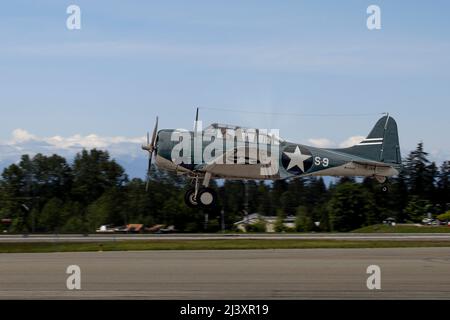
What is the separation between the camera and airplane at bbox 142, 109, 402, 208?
31594mm

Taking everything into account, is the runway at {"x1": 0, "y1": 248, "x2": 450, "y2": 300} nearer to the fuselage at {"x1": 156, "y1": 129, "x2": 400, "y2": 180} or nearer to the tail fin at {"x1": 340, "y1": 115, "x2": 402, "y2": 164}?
the fuselage at {"x1": 156, "y1": 129, "x2": 400, "y2": 180}

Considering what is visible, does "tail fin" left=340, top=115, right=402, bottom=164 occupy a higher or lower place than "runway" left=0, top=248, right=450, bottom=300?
higher

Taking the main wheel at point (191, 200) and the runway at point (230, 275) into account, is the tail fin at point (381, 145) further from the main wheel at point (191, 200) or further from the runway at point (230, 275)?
the runway at point (230, 275)

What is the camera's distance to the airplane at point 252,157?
3159cm

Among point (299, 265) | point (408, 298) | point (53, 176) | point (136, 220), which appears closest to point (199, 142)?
point (299, 265)

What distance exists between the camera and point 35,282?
17125 millimetres

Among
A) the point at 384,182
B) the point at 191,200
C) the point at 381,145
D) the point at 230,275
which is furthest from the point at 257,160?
the point at 230,275

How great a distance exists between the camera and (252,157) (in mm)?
32406

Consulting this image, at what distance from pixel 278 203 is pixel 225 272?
243ft

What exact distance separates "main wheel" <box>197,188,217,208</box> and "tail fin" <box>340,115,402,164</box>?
7.60 m

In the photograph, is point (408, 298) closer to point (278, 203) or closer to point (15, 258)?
point (15, 258)

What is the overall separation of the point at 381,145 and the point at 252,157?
284 inches

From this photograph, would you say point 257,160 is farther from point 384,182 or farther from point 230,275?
point 230,275

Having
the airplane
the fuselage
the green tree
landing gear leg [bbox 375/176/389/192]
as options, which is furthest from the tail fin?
the green tree
